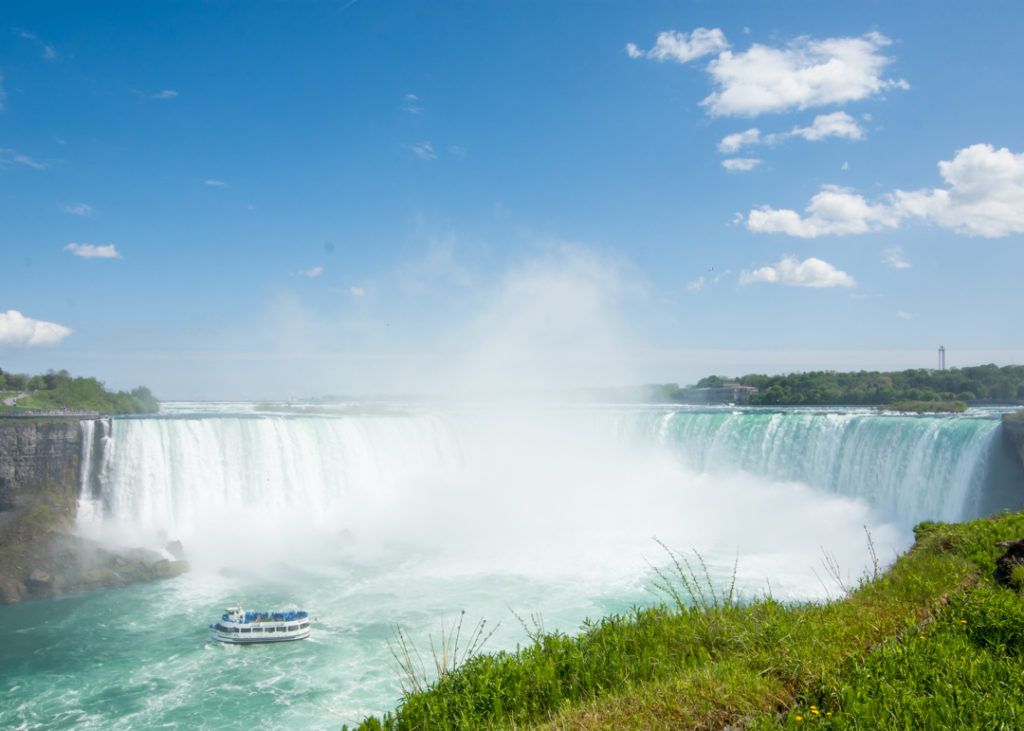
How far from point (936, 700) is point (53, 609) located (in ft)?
57.4

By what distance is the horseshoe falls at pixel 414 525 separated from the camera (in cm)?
1047

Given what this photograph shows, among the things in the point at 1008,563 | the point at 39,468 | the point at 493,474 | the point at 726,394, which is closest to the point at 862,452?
the point at 493,474

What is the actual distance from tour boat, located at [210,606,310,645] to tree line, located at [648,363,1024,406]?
3770 cm

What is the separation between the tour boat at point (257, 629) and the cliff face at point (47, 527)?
5725mm

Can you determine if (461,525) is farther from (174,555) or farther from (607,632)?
(607,632)

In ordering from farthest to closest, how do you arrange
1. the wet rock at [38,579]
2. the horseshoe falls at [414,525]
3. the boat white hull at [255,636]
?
the wet rock at [38,579]
the boat white hull at [255,636]
the horseshoe falls at [414,525]

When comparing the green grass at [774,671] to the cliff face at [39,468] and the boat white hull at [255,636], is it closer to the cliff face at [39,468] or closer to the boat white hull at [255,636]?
the boat white hull at [255,636]

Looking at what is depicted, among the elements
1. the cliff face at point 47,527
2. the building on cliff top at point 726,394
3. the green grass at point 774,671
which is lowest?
the cliff face at point 47,527

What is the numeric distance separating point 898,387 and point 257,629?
40788 millimetres

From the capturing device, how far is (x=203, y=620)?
12.9 meters

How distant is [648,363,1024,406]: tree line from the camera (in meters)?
36.5

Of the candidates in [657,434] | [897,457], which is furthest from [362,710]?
[657,434]

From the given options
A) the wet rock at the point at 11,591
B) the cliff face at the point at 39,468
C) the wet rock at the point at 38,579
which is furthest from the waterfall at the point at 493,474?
the wet rock at the point at 11,591

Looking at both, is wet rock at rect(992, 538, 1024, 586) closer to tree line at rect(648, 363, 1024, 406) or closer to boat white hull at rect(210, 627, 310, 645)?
boat white hull at rect(210, 627, 310, 645)
